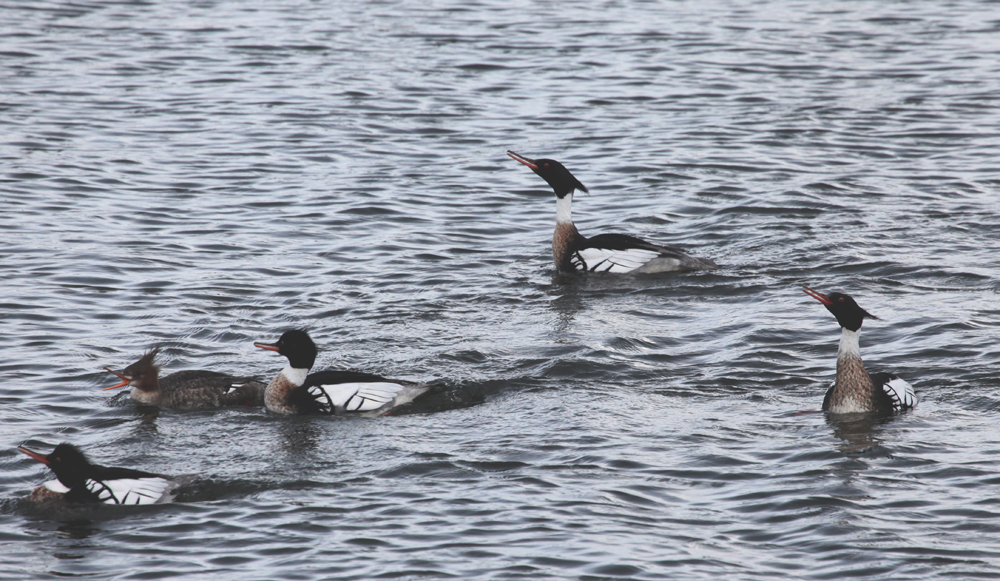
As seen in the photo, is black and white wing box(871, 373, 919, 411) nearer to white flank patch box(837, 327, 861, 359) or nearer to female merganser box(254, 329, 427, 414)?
white flank patch box(837, 327, 861, 359)

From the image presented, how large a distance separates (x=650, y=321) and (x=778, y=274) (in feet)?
6.66

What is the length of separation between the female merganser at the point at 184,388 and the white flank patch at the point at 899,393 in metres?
4.96

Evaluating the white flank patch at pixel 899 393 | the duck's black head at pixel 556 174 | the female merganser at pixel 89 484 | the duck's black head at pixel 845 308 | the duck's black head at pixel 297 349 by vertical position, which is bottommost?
the white flank patch at pixel 899 393

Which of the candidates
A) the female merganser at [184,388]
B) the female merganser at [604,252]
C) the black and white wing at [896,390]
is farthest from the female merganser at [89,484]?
the female merganser at [604,252]

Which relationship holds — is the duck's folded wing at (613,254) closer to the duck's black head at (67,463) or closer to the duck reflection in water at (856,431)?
the duck reflection in water at (856,431)

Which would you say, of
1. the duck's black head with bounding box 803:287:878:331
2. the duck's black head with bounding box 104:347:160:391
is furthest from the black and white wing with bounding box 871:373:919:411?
the duck's black head with bounding box 104:347:160:391

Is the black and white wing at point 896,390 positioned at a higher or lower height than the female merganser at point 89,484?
lower

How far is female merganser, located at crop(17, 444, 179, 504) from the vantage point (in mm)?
7828

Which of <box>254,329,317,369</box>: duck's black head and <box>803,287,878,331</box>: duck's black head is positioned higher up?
<box>803,287,878,331</box>: duck's black head

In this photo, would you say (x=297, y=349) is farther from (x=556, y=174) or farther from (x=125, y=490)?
(x=556, y=174)

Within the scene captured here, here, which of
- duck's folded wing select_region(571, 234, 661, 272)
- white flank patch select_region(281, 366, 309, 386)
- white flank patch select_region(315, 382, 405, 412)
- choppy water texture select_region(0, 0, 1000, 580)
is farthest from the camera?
duck's folded wing select_region(571, 234, 661, 272)

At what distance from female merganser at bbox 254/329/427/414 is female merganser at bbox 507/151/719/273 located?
164 inches

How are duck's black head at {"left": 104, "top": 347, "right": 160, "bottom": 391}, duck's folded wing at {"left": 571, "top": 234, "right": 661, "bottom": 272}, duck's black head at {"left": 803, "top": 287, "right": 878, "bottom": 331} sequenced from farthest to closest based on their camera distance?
1. duck's folded wing at {"left": 571, "top": 234, "right": 661, "bottom": 272}
2. duck's black head at {"left": 104, "top": 347, "right": 160, "bottom": 391}
3. duck's black head at {"left": 803, "top": 287, "right": 878, "bottom": 331}

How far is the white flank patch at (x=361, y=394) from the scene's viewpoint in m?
9.48
